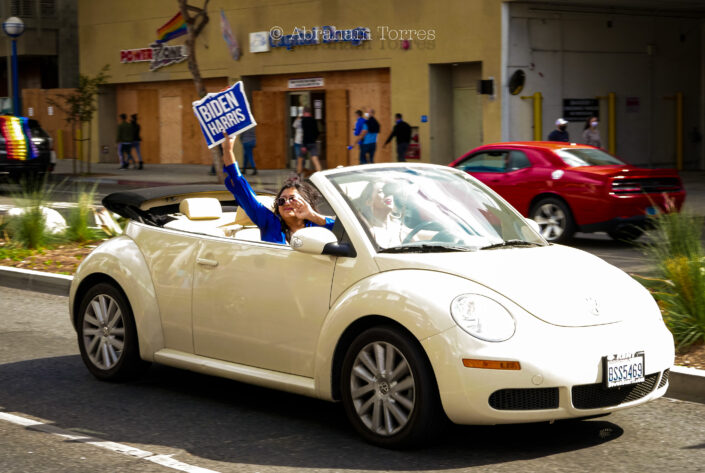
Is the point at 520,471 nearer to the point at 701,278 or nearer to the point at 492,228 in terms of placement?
the point at 492,228

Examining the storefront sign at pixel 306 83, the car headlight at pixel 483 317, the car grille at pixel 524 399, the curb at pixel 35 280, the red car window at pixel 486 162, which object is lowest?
the curb at pixel 35 280

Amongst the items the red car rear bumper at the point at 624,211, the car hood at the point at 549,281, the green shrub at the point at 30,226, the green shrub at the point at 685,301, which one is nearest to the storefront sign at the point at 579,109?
the red car rear bumper at the point at 624,211

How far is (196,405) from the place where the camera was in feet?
22.2

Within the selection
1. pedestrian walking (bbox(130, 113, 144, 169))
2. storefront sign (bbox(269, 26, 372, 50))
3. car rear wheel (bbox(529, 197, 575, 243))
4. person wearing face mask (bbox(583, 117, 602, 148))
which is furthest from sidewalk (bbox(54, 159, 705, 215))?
car rear wheel (bbox(529, 197, 575, 243))

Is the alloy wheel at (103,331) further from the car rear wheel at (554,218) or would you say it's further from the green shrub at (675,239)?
the car rear wheel at (554,218)

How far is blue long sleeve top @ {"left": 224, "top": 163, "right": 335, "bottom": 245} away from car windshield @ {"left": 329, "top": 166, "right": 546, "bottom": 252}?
1.92ft

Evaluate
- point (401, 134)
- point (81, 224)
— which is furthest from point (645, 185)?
point (401, 134)

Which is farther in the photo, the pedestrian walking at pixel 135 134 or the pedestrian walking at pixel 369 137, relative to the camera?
the pedestrian walking at pixel 135 134

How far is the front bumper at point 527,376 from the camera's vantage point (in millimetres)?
5234

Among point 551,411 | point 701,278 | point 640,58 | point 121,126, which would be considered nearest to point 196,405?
point 551,411

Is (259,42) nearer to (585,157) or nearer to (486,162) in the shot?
(486,162)

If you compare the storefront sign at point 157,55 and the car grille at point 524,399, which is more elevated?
the storefront sign at point 157,55

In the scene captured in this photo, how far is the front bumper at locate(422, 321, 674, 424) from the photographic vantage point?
5.23m

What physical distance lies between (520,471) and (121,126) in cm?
3235
